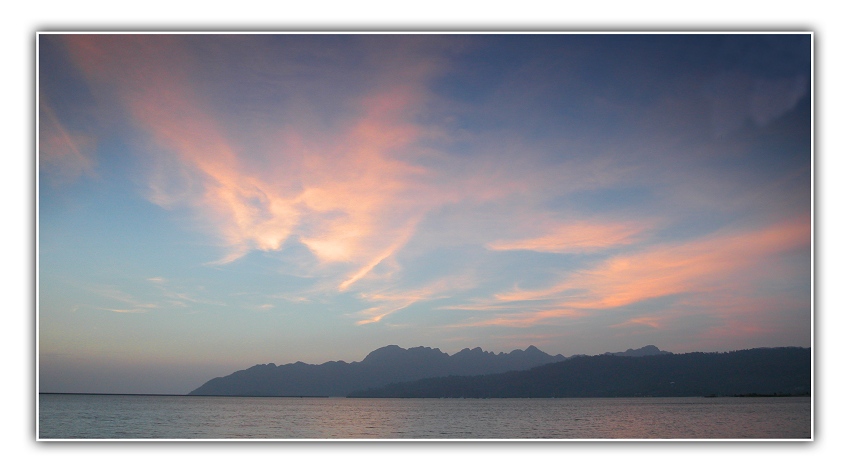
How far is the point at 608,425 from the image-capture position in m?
21.3

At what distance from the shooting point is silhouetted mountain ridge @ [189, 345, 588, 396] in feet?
49.5

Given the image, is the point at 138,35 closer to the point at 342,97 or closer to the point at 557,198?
the point at 342,97

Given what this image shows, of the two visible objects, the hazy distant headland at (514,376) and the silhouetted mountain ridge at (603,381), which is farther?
the silhouetted mountain ridge at (603,381)

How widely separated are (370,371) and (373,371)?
28 cm

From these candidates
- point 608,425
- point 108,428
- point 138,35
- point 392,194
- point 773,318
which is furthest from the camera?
point 608,425

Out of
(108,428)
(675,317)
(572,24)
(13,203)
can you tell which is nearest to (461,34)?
(572,24)

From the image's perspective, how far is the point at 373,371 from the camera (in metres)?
18.0

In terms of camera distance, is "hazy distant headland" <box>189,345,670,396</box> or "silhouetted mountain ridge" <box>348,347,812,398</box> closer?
"hazy distant headland" <box>189,345,670,396</box>

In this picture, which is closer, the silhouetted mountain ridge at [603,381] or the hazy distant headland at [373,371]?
the hazy distant headland at [373,371]

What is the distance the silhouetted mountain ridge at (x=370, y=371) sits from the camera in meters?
15.1

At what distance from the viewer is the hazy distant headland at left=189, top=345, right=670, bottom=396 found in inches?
593

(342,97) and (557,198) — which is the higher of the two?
(342,97)

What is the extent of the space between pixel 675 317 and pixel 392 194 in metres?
4.31

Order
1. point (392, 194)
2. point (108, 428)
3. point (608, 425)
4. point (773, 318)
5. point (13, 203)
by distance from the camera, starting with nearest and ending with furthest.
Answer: point (13, 203)
point (773, 318)
point (392, 194)
point (108, 428)
point (608, 425)
